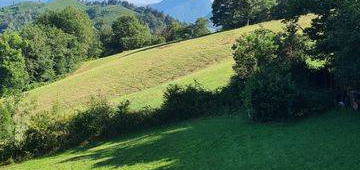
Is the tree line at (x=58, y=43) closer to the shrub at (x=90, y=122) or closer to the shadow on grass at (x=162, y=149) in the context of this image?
the shrub at (x=90, y=122)

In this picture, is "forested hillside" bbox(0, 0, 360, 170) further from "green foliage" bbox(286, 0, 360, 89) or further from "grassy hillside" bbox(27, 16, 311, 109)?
"grassy hillside" bbox(27, 16, 311, 109)

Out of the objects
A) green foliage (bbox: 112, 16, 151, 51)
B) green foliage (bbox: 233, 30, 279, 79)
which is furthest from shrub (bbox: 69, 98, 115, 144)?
green foliage (bbox: 112, 16, 151, 51)

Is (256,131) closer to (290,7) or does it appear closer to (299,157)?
(299,157)

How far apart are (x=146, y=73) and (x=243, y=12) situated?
38176 millimetres

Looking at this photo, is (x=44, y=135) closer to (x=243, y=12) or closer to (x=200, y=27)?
(x=243, y=12)

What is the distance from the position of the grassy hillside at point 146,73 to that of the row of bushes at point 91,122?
14.8 m

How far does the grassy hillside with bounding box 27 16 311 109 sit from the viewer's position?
2360 inches

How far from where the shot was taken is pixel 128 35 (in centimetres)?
12344

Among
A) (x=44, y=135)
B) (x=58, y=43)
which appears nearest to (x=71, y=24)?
(x=58, y=43)

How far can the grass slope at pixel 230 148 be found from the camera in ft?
71.6

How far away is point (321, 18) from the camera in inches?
1228

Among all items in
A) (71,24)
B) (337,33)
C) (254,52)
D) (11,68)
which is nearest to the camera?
(337,33)

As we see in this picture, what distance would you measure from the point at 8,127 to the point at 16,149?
5.57 feet

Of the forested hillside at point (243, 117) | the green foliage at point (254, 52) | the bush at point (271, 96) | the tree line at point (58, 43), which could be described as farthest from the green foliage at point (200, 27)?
the bush at point (271, 96)
